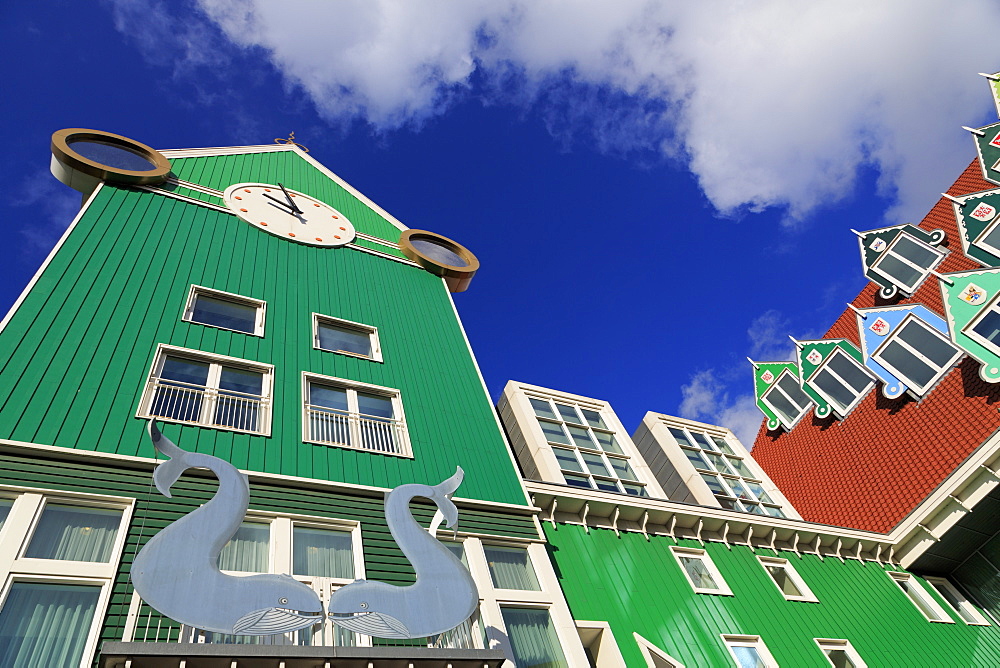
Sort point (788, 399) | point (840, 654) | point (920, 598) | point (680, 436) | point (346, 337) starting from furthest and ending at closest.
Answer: point (788, 399) → point (680, 436) → point (920, 598) → point (346, 337) → point (840, 654)

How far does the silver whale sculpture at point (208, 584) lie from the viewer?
765cm

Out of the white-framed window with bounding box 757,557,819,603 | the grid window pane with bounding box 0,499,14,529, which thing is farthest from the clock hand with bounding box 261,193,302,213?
the white-framed window with bounding box 757,557,819,603

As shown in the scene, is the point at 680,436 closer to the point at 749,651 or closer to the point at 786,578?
the point at 786,578

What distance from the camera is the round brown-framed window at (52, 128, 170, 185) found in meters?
16.9

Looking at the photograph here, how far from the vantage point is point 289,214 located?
20.1 meters

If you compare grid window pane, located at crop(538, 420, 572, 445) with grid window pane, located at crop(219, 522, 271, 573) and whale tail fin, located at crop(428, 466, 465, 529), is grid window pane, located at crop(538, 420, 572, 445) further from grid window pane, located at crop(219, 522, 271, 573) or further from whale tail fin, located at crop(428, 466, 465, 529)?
grid window pane, located at crop(219, 522, 271, 573)

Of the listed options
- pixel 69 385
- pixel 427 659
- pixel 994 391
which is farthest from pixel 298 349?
pixel 994 391

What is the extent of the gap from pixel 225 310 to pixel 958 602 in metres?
21.9

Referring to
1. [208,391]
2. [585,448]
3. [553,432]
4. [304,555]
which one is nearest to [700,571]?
[585,448]

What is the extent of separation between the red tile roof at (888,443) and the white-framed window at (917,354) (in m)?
0.90

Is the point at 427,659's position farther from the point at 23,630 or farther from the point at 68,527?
the point at 68,527

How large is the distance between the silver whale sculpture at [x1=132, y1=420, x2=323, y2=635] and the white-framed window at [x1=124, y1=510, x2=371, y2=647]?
3.19 ft

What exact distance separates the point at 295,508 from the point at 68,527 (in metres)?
3.30

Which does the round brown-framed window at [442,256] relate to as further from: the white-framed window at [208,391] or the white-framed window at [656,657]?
the white-framed window at [656,657]
